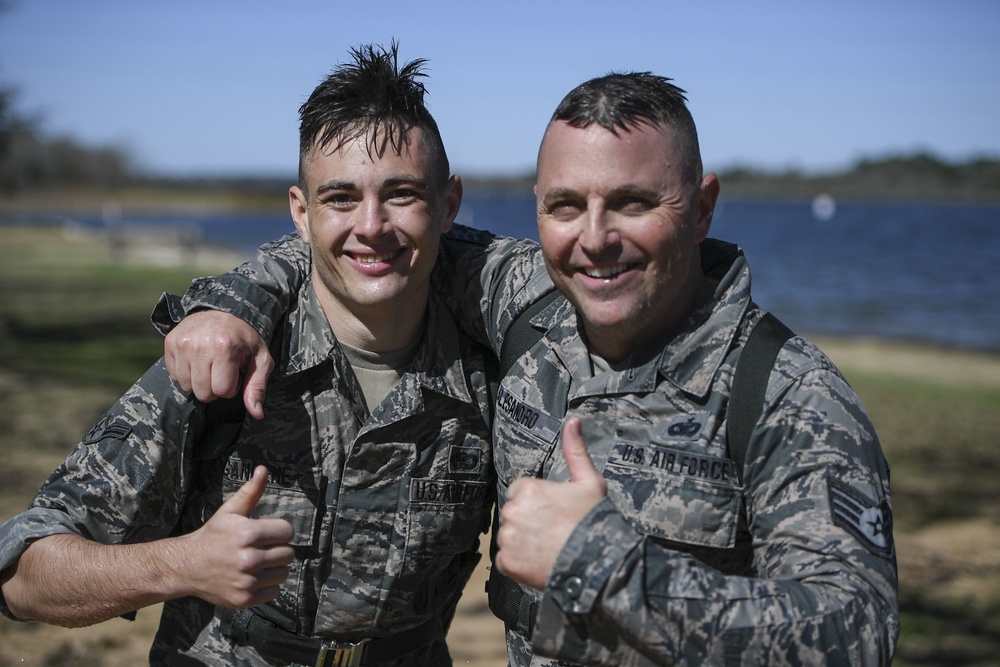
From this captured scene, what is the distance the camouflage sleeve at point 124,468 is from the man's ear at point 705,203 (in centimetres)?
149

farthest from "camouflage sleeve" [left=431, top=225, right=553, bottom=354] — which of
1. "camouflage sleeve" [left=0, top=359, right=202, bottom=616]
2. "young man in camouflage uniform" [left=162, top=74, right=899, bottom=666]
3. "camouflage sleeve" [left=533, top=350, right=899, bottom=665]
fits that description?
"camouflage sleeve" [left=533, top=350, right=899, bottom=665]

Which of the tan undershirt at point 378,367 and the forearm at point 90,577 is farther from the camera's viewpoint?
the tan undershirt at point 378,367

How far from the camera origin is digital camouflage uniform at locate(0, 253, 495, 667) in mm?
2863

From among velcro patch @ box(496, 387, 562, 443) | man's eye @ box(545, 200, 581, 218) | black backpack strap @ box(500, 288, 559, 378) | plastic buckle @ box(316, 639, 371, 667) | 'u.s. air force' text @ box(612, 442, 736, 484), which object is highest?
man's eye @ box(545, 200, 581, 218)

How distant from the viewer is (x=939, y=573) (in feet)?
20.2

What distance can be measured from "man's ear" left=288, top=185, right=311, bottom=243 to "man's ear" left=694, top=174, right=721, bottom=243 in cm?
127

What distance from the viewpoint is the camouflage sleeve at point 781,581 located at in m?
1.90

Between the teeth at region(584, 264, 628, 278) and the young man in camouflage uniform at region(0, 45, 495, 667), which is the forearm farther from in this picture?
the teeth at region(584, 264, 628, 278)

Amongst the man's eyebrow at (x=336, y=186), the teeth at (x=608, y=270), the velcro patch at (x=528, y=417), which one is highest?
the man's eyebrow at (x=336, y=186)

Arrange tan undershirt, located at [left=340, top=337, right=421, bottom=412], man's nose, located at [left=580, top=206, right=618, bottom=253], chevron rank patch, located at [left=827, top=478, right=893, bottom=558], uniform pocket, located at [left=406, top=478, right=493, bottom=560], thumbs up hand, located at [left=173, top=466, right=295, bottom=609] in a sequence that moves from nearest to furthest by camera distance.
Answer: chevron rank patch, located at [left=827, top=478, right=893, bottom=558]
thumbs up hand, located at [left=173, top=466, right=295, bottom=609]
man's nose, located at [left=580, top=206, right=618, bottom=253]
uniform pocket, located at [left=406, top=478, right=493, bottom=560]
tan undershirt, located at [left=340, top=337, right=421, bottom=412]

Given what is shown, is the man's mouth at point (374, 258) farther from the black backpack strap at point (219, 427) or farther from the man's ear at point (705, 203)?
the man's ear at point (705, 203)

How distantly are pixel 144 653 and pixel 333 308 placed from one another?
301 cm

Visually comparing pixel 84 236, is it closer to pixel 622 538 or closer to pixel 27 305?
pixel 27 305

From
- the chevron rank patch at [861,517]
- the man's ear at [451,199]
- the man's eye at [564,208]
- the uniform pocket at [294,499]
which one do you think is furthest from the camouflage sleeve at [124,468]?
the chevron rank patch at [861,517]
